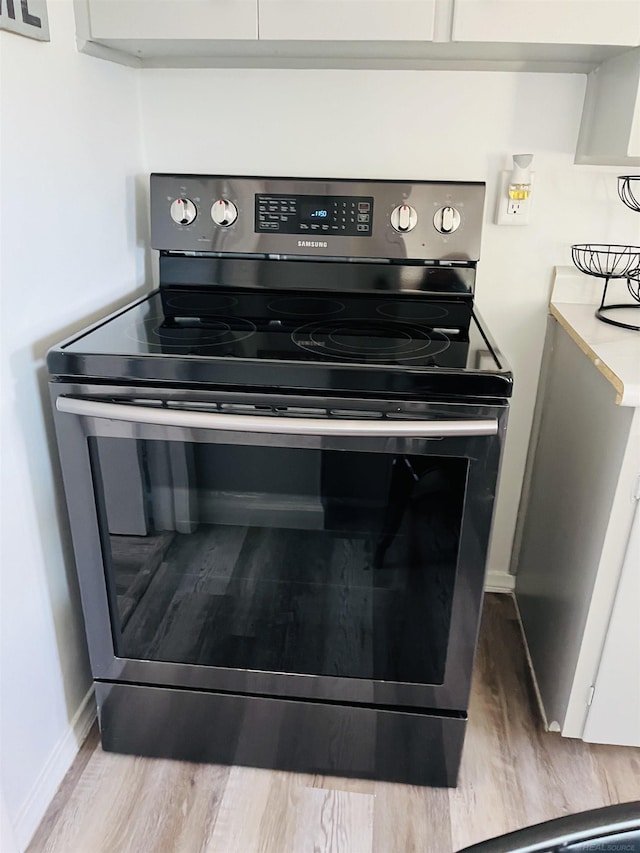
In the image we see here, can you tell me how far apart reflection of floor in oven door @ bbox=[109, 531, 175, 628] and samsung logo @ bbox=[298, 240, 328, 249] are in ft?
2.23

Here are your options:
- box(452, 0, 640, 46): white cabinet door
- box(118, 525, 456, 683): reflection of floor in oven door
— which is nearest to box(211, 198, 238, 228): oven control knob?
box(452, 0, 640, 46): white cabinet door

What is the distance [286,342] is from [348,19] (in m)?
0.57

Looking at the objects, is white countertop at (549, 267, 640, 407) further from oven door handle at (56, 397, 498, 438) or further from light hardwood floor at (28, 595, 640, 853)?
light hardwood floor at (28, 595, 640, 853)

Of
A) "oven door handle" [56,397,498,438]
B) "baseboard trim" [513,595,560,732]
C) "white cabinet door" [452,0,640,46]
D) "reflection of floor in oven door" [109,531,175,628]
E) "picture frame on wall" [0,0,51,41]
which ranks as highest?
"white cabinet door" [452,0,640,46]

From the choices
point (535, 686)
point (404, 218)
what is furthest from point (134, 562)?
point (535, 686)

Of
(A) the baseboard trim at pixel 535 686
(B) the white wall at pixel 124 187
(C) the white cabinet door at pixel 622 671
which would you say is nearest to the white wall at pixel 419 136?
(B) the white wall at pixel 124 187

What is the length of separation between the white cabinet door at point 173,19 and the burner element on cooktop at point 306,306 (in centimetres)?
49

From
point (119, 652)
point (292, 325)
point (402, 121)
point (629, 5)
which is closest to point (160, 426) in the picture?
point (292, 325)

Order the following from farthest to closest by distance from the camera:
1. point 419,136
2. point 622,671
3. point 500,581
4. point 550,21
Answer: point 500,581 < point 419,136 < point 622,671 < point 550,21

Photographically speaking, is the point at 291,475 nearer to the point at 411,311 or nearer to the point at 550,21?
the point at 411,311

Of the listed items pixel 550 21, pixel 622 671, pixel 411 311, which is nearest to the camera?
pixel 550 21

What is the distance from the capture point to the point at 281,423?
1022 millimetres

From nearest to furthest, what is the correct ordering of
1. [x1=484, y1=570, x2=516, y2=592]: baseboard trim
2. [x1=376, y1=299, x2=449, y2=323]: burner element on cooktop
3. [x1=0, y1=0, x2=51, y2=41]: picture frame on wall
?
[x1=0, y1=0, x2=51, y2=41]: picture frame on wall
[x1=376, y1=299, x2=449, y2=323]: burner element on cooktop
[x1=484, y1=570, x2=516, y2=592]: baseboard trim

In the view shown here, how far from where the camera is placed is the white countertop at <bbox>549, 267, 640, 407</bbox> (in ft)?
3.53
